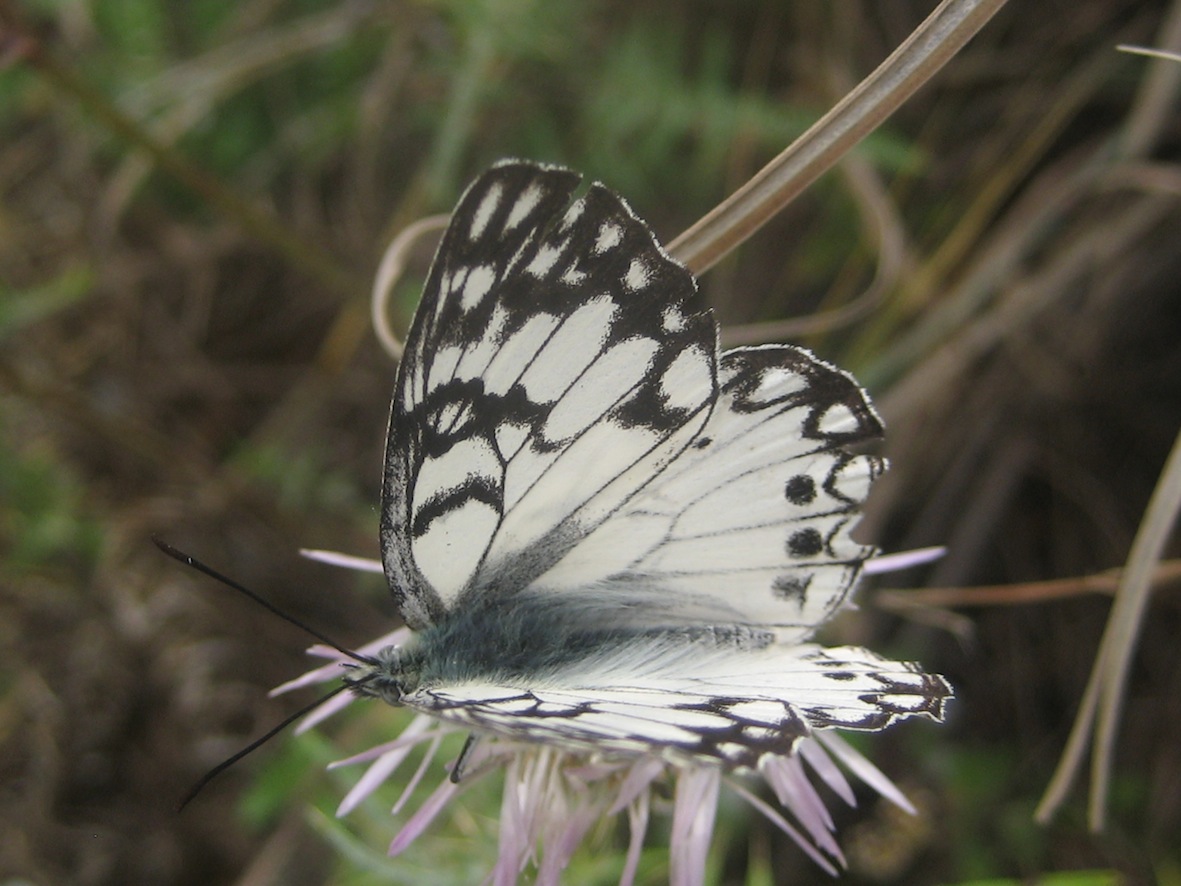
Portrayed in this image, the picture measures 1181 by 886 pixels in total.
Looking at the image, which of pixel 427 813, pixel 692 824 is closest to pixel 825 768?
pixel 692 824

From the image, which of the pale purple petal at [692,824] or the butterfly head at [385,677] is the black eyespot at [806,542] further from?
the butterfly head at [385,677]

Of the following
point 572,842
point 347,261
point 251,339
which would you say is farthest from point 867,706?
point 251,339

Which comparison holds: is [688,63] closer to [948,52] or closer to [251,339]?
[251,339]

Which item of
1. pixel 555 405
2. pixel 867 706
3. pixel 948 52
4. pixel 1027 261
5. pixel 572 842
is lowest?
pixel 572 842

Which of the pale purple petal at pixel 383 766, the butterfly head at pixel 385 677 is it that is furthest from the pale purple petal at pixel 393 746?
the butterfly head at pixel 385 677

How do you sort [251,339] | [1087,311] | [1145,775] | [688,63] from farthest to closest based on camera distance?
[251,339] → [688,63] → [1087,311] → [1145,775]

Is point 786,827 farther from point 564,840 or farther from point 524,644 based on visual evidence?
point 524,644

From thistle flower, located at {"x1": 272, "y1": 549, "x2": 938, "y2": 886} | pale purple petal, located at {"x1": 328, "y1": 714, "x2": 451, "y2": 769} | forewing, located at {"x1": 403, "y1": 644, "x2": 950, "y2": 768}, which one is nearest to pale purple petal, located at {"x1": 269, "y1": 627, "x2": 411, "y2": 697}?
thistle flower, located at {"x1": 272, "y1": 549, "x2": 938, "y2": 886}
